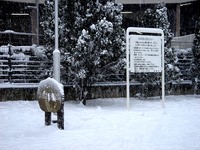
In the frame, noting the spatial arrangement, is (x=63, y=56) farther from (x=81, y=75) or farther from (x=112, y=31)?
(x=112, y=31)

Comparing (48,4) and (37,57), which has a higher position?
(48,4)

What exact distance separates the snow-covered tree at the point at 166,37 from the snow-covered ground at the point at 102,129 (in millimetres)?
2731

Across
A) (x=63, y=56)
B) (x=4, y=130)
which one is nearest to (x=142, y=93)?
(x=63, y=56)

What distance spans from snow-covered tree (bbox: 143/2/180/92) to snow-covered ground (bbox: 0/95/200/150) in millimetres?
2731

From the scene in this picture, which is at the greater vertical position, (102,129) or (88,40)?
(88,40)

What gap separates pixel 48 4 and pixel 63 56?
236cm

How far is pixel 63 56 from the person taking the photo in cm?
1267

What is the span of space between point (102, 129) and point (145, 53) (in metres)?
4.85

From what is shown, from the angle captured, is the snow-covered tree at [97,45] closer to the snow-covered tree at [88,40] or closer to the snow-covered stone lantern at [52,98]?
the snow-covered tree at [88,40]

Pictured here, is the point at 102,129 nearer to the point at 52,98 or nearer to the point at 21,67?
the point at 52,98

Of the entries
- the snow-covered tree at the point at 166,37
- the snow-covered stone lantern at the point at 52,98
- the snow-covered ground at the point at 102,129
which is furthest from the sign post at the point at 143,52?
the snow-covered stone lantern at the point at 52,98

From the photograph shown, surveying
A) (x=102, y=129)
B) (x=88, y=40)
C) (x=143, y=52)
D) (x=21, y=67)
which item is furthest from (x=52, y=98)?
(x=21, y=67)

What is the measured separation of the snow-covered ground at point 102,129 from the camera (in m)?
6.73

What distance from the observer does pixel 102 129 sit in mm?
8219
